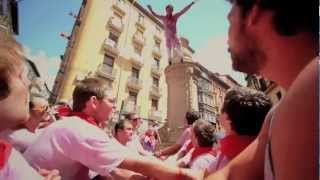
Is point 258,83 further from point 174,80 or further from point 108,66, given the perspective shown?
point 174,80

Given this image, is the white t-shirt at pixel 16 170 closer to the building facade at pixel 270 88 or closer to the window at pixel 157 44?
the building facade at pixel 270 88

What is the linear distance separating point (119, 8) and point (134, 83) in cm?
327

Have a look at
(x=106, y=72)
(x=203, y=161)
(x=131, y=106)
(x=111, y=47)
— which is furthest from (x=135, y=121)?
(x=131, y=106)

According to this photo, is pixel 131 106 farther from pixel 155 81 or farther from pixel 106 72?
pixel 155 81

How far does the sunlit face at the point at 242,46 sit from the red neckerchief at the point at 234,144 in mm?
429

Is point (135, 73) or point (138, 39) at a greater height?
point (138, 39)

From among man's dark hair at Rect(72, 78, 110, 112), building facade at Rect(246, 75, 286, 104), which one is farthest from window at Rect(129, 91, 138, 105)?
man's dark hair at Rect(72, 78, 110, 112)

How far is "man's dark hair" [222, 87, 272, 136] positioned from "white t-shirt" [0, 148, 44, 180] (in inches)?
26.6

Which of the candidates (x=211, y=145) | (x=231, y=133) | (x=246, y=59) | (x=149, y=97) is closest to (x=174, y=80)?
(x=211, y=145)

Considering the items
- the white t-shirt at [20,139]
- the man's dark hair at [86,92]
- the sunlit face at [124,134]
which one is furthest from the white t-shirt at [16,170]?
the sunlit face at [124,134]

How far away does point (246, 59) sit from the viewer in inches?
23.8

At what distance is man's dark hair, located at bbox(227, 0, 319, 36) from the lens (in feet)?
1.55

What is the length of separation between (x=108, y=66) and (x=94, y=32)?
4.74 feet

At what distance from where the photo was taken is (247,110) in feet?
3.40
